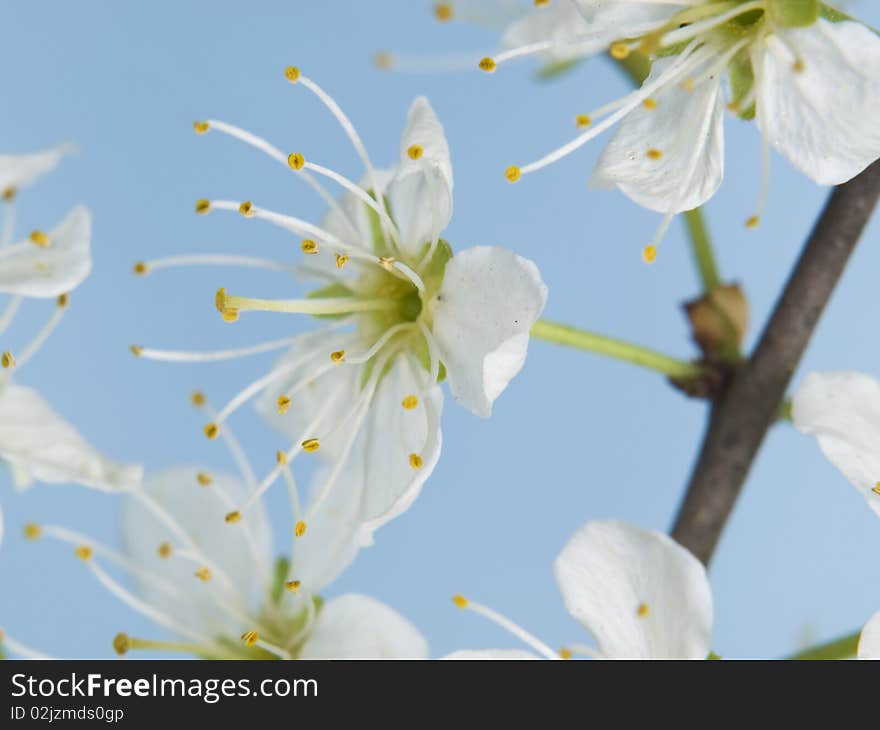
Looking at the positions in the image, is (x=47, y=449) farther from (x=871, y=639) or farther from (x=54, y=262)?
(x=871, y=639)

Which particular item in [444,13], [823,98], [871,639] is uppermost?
[444,13]

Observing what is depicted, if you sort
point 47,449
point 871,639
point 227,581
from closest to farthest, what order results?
point 871,639 < point 47,449 < point 227,581

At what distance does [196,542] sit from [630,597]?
0.55 meters

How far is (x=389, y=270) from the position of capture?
145cm

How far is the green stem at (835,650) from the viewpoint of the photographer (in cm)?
125

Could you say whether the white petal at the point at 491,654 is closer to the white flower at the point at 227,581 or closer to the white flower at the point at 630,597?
the white flower at the point at 630,597

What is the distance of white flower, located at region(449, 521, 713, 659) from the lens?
4.22 ft

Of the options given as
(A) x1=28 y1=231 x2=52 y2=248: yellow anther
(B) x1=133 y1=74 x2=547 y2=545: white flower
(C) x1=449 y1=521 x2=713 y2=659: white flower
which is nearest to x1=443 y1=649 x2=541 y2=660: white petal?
(C) x1=449 y1=521 x2=713 y2=659: white flower

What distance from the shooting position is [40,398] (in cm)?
151

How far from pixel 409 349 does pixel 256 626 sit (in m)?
0.36

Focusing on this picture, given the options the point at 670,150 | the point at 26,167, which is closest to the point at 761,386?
the point at 670,150

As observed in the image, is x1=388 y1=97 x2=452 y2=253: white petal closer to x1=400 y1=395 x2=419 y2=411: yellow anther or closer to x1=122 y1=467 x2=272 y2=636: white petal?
x1=400 y1=395 x2=419 y2=411: yellow anther
